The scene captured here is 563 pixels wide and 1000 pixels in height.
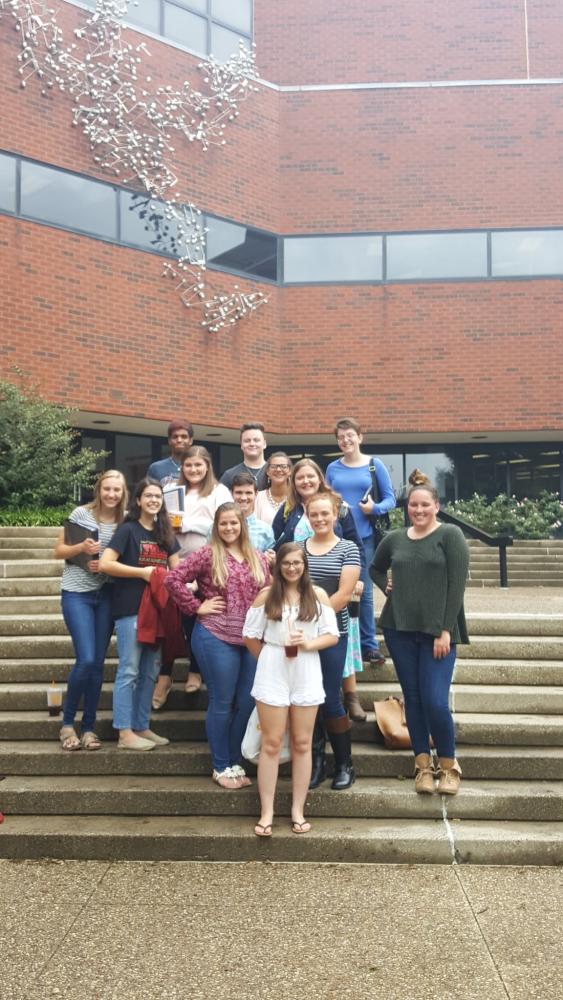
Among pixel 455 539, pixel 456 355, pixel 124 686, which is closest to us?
pixel 455 539

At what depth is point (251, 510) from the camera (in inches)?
210

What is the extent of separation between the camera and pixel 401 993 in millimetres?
3113

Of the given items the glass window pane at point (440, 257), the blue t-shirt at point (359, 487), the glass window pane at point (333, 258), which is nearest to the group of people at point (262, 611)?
the blue t-shirt at point (359, 487)

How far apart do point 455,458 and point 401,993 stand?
15.0m

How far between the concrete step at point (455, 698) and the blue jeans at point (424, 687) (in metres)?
0.91

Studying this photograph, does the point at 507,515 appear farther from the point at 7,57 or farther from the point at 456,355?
the point at 7,57

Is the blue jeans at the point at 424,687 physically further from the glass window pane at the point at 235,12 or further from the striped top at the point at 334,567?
the glass window pane at the point at 235,12

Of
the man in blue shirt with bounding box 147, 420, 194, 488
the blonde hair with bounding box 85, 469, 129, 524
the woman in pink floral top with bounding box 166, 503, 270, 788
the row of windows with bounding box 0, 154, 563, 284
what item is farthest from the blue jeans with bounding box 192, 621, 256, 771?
the row of windows with bounding box 0, 154, 563, 284

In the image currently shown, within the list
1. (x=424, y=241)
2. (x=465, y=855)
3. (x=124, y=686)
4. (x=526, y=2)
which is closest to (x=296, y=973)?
(x=465, y=855)

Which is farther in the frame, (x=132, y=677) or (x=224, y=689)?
(x=132, y=677)

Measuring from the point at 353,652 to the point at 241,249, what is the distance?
11.1 metres

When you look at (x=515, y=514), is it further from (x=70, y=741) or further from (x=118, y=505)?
(x=70, y=741)

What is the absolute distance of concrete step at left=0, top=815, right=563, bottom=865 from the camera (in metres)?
4.35

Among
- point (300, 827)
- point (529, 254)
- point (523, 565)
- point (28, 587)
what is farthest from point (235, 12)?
point (300, 827)
